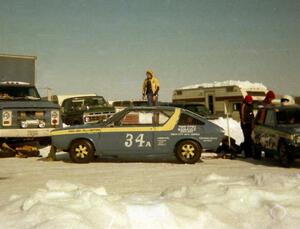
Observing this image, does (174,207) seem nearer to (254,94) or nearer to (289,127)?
(289,127)

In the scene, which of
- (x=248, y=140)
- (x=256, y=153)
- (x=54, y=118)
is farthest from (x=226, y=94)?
(x=54, y=118)

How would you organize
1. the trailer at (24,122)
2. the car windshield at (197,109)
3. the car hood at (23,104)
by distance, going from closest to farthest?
the trailer at (24,122) → the car hood at (23,104) → the car windshield at (197,109)

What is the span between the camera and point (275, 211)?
4602 mm

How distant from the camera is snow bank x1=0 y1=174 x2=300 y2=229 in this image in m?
4.07

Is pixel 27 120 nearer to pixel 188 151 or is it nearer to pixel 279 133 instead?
pixel 188 151

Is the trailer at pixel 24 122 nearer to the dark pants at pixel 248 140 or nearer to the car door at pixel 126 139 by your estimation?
the car door at pixel 126 139

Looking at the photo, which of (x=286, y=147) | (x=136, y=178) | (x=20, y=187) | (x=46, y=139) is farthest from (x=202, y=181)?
(x=46, y=139)

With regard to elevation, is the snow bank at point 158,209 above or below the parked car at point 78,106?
below

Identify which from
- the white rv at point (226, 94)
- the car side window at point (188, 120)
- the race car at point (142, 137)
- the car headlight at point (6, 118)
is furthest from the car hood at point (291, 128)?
the white rv at point (226, 94)

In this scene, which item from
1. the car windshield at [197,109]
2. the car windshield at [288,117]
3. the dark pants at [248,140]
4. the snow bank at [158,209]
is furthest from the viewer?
the car windshield at [197,109]

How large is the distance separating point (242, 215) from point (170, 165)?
5.36 meters

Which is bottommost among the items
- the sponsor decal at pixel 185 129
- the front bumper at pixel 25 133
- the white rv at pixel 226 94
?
the front bumper at pixel 25 133

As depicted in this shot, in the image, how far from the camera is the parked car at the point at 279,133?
30.9ft

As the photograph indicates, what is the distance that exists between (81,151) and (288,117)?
5.37 metres
